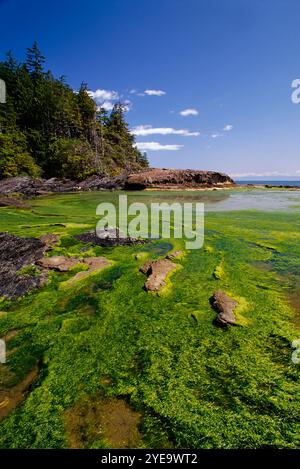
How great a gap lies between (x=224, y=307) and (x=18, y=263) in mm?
4450

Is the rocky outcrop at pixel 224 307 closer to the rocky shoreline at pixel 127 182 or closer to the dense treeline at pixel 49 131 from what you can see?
the rocky shoreline at pixel 127 182

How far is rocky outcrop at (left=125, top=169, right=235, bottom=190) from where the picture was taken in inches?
1340

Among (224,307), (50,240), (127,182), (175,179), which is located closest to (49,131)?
(127,182)

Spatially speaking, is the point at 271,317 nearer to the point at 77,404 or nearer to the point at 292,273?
the point at 292,273

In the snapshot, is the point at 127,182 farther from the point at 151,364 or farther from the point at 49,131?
the point at 151,364

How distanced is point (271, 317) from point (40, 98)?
50.3m

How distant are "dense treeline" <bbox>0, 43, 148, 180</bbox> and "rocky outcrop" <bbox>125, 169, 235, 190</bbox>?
24.4 feet

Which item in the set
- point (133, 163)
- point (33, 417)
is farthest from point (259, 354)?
point (133, 163)

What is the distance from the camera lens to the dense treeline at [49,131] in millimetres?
35156

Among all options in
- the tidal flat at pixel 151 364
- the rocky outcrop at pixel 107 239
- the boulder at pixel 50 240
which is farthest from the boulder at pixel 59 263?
the rocky outcrop at pixel 107 239

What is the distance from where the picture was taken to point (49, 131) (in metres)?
43.5

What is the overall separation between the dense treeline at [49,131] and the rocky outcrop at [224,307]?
3376 cm

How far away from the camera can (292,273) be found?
205 inches

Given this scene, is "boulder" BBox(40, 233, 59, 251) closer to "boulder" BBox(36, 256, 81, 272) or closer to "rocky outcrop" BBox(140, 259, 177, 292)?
"boulder" BBox(36, 256, 81, 272)
